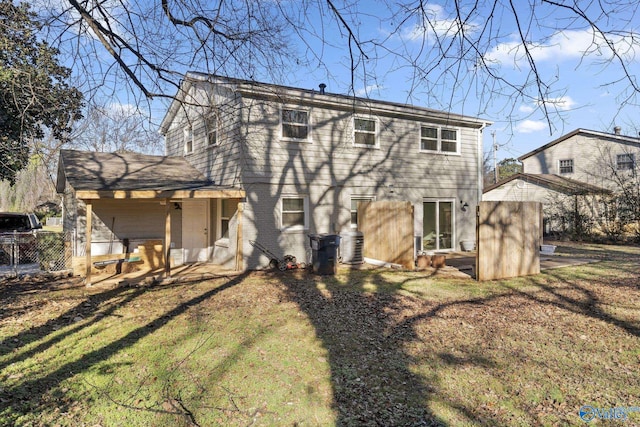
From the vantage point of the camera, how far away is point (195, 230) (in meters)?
13.3

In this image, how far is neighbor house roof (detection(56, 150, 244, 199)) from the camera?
30.9 feet

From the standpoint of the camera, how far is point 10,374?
458 centimetres

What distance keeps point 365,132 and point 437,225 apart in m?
4.59

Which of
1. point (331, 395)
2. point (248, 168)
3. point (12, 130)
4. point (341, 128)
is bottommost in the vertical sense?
point (331, 395)

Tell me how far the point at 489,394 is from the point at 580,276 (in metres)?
7.66

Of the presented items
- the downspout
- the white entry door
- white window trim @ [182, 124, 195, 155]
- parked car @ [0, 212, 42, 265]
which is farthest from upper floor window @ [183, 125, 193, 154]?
the downspout

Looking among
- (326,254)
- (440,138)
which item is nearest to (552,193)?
(440,138)

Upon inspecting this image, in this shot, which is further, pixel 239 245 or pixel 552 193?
pixel 552 193

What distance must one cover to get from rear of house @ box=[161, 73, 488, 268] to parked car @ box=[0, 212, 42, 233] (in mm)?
5716

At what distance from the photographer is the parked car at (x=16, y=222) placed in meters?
13.9

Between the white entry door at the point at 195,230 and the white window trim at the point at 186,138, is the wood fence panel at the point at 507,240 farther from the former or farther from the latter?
the white window trim at the point at 186,138

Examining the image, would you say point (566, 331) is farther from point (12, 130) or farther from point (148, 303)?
point (12, 130)

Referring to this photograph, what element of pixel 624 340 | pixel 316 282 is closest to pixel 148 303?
pixel 316 282

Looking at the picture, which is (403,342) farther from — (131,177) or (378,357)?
(131,177)
